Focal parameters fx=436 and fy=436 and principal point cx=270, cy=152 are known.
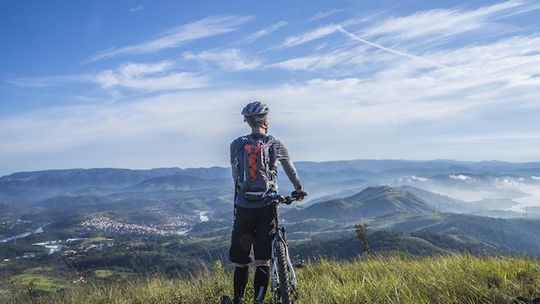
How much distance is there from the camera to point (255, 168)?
21.0 ft

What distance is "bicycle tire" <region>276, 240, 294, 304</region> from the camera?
6.01 meters

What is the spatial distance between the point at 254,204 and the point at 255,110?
1423mm

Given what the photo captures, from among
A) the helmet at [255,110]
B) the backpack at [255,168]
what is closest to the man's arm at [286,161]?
the backpack at [255,168]

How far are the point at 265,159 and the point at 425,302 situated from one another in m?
2.86

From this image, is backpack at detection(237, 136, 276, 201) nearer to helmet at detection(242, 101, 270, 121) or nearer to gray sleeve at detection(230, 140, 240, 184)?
gray sleeve at detection(230, 140, 240, 184)

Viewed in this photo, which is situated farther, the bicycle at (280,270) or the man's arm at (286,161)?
the man's arm at (286,161)

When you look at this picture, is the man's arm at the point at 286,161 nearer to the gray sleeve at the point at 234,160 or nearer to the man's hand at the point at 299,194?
the man's hand at the point at 299,194

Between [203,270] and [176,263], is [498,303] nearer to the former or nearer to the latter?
[203,270]

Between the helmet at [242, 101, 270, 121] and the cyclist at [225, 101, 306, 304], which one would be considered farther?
the helmet at [242, 101, 270, 121]

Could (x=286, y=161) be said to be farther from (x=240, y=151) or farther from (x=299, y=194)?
(x=240, y=151)

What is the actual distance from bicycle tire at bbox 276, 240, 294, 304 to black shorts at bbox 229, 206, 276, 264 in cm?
18

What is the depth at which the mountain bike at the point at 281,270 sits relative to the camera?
239 inches

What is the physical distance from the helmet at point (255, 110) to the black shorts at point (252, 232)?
54.2 inches

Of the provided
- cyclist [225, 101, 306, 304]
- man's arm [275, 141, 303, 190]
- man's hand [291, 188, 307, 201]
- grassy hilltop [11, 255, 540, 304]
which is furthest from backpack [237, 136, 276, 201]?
grassy hilltop [11, 255, 540, 304]
